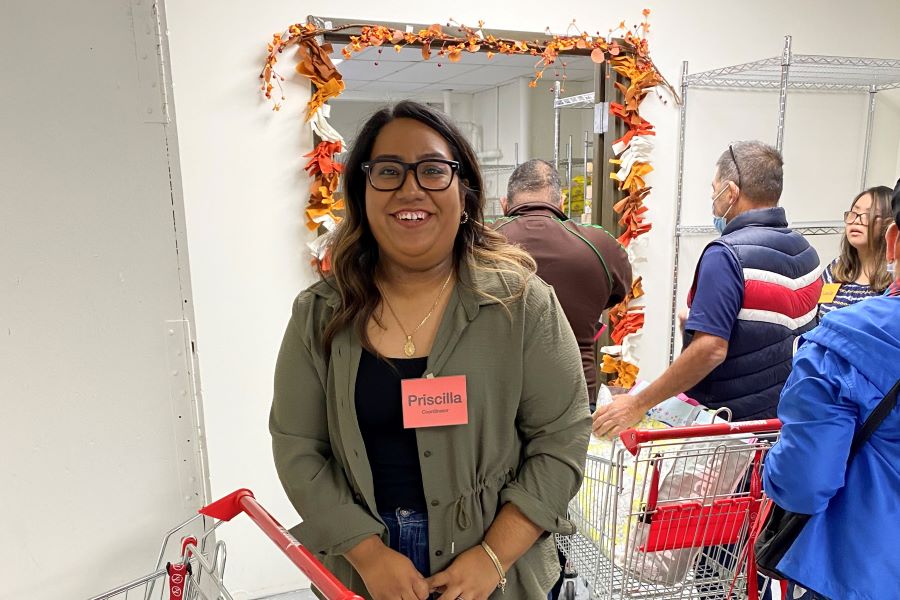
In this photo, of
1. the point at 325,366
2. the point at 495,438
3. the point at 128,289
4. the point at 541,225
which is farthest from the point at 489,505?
the point at 541,225

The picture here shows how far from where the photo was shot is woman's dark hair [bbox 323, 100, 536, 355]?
1271 millimetres

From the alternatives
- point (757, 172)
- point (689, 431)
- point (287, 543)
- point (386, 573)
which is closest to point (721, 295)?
point (757, 172)

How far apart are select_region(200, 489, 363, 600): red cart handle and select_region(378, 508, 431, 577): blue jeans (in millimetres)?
225

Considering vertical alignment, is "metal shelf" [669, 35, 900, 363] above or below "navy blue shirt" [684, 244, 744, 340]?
above

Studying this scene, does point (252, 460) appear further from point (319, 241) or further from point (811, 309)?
point (811, 309)

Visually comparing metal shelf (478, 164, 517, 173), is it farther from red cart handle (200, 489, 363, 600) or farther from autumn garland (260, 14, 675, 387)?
red cart handle (200, 489, 363, 600)

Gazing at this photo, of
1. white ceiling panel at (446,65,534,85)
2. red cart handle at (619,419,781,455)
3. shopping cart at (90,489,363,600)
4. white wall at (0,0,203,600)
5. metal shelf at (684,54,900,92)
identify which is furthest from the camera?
white ceiling panel at (446,65,534,85)

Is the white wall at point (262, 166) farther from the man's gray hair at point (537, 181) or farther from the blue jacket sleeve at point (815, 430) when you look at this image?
the blue jacket sleeve at point (815, 430)

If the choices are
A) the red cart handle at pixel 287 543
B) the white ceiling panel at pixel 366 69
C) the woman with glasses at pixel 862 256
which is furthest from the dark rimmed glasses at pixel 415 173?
the white ceiling panel at pixel 366 69

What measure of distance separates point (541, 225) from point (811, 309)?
0.92m

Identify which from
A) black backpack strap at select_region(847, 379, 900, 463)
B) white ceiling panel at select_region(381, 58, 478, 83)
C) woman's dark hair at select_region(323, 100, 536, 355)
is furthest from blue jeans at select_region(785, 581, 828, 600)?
white ceiling panel at select_region(381, 58, 478, 83)

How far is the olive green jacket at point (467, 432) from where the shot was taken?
3.98ft

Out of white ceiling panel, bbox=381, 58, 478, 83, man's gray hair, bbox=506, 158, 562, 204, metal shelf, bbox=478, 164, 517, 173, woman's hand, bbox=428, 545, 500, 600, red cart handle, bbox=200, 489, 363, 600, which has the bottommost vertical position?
woman's hand, bbox=428, 545, 500, 600

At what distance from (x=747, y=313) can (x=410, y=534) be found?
1.32 m
